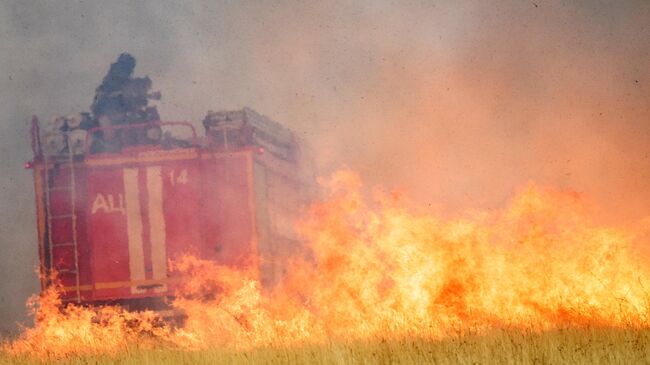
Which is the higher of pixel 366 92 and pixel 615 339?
pixel 366 92

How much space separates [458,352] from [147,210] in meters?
5.46

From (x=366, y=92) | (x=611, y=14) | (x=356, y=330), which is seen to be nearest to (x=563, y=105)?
(x=611, y=14)

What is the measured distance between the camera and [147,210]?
12.4 m

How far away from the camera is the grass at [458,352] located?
8.08m

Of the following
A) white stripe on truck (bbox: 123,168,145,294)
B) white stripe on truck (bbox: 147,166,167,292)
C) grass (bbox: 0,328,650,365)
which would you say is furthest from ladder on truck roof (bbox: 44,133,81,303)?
grass (bbox: 0,328,650,365)

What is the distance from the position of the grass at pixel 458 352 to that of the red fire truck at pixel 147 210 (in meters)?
1.73

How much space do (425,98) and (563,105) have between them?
7.78 ft

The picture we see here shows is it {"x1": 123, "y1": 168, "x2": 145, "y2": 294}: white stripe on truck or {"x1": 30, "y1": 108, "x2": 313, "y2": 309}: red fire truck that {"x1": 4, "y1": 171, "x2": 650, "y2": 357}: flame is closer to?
{"x1": 30, "y1": 108, "x2": 313, "y2": 309}: red fire truck

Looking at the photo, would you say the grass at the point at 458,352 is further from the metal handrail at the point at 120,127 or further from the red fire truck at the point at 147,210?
the metal handrail at the point at 120,127

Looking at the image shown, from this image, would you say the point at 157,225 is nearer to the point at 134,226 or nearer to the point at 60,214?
the point at 134,226

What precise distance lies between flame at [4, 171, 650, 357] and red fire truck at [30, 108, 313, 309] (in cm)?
25

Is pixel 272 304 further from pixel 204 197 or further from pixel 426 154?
pixel 426 154

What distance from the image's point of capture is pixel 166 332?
12141mm

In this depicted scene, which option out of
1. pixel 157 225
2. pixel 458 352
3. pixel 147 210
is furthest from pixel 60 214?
pixel 458 352
